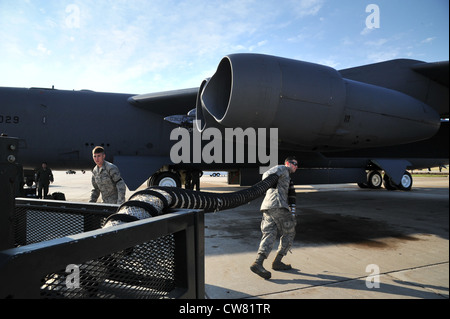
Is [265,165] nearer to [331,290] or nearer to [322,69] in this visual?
[322,69]

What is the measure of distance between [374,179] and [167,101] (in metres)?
12.4

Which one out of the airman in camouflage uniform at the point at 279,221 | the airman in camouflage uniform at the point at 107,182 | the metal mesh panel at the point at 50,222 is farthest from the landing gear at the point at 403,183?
the metal mesh panel at the point at 50,222

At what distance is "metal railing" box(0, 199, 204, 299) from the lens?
0.87 metres

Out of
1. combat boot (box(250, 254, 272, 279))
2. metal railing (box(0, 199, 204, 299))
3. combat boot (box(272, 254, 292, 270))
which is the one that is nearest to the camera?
metal railing (box(0, 199, 204, 299))

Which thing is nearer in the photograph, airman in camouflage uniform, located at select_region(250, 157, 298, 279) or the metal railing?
the metal railing

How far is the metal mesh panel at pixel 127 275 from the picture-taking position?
1209mm

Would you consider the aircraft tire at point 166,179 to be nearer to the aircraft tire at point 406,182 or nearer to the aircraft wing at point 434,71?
the aircraft wing at point 434,71

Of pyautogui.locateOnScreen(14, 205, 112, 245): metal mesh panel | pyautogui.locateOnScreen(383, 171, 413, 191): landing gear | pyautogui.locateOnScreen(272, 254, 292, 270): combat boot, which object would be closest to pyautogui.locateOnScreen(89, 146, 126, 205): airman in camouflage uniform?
pyautogui.locateOnScreen(14, 205, 112, 245): metal mesh panel

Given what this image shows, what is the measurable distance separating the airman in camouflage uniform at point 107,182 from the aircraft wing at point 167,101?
4.27m

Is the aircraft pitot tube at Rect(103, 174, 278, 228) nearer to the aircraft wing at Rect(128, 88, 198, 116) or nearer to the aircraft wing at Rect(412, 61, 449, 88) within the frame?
the aircraft wing at Rect(412, 61, 449, 88)

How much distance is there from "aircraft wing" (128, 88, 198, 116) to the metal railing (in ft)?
21.5

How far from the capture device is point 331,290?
289 centimetres
